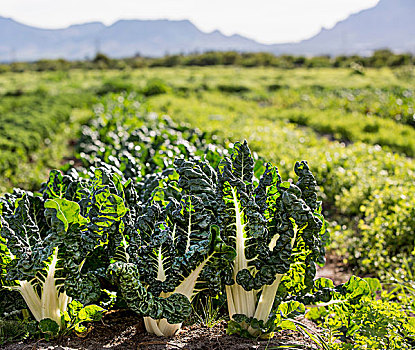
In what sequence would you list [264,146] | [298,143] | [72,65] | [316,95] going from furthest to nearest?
1. [72,65]
2. [316,95]
3. [298,143]
4. [264,146]

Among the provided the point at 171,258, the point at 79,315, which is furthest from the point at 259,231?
the point at 79,315

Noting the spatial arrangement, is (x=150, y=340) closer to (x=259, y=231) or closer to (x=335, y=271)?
(x=259, y=231)

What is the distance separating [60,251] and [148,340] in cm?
69

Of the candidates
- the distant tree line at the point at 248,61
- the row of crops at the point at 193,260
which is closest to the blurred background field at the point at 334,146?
the row of crops at the point at 193,260

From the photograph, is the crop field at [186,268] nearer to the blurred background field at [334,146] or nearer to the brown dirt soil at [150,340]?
the brown dirt soil at [150,340]

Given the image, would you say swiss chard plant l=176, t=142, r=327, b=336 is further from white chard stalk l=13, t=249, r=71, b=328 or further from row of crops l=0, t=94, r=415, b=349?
white chard stalk l=13, t=249, r=71, b=328

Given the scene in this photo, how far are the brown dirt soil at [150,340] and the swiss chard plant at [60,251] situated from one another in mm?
145

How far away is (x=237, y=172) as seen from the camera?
7.41 feet

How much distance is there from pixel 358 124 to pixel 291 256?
11.5 metres

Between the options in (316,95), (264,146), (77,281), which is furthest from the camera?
(316,95)

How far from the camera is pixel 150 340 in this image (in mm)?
2182

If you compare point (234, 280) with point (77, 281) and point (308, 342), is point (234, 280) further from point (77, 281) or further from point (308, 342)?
point (77, 281)

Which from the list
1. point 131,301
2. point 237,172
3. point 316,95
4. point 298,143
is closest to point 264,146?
point 298,143

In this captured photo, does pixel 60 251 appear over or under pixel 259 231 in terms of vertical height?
under
